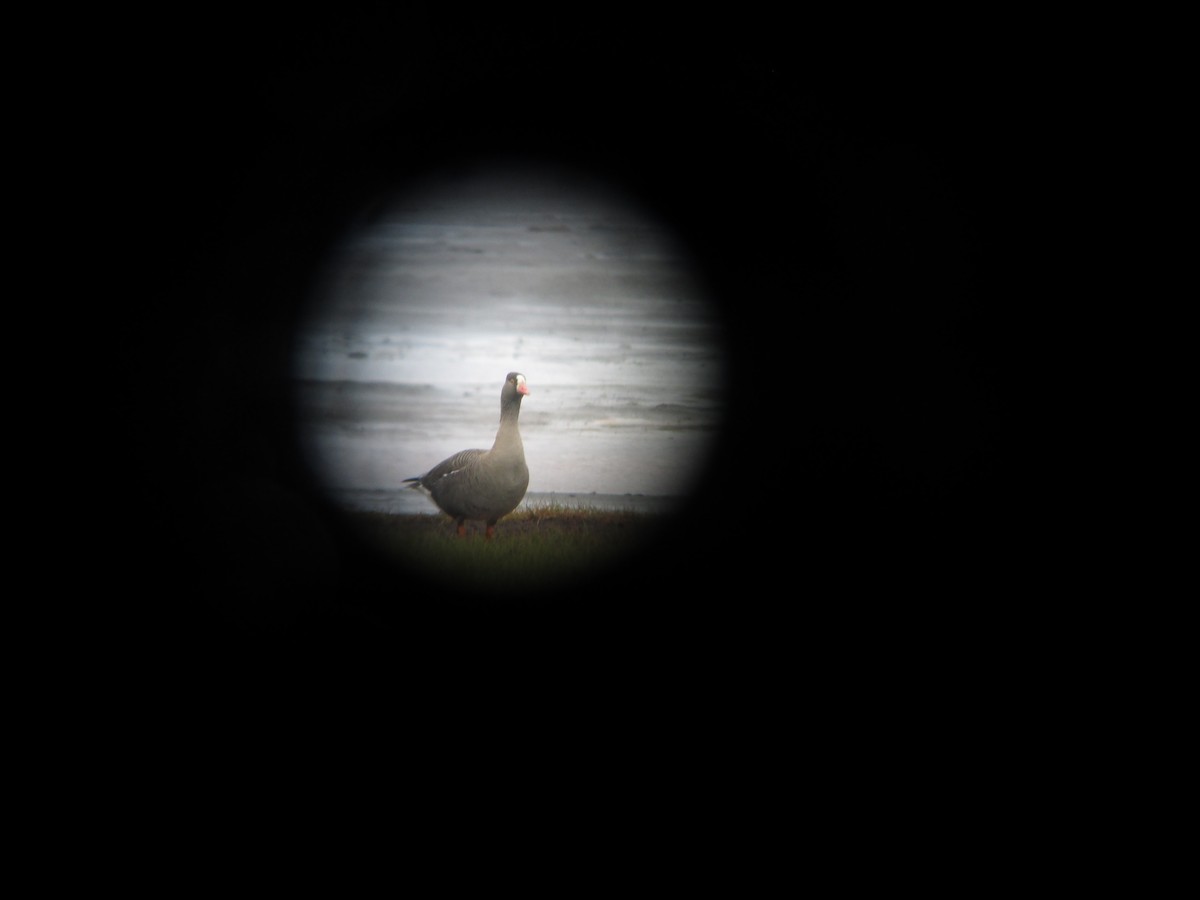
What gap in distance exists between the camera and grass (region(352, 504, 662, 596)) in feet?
5.26

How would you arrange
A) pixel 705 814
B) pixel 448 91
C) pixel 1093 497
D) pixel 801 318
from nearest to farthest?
pixel 705 814 < pixel 1093 497 < pixel 448 91 < pixel 801 318

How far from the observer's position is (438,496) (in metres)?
1.96

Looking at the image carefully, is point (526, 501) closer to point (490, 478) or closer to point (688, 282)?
point (490, 478)

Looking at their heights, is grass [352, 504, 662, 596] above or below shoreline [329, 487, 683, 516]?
below

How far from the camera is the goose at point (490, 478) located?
1.86m

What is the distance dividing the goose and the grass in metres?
0.06

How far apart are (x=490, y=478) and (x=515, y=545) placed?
0.21 metres

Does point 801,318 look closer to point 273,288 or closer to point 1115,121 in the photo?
point 1115,121

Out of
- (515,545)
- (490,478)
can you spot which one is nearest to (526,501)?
(490,478)

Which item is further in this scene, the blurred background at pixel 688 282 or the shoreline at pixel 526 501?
the shoreline at pixel 526 501

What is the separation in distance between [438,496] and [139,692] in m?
0.87

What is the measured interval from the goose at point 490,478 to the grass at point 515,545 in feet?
0.19

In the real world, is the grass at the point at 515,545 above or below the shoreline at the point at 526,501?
below

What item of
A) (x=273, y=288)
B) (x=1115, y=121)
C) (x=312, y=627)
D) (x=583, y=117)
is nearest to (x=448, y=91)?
(x=583, y=117)
